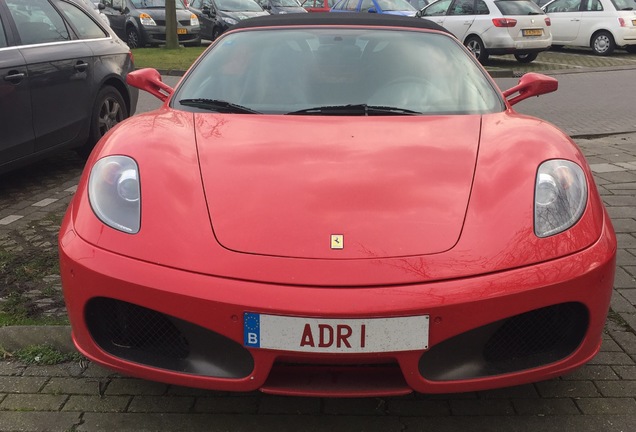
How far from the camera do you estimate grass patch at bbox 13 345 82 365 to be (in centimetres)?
291

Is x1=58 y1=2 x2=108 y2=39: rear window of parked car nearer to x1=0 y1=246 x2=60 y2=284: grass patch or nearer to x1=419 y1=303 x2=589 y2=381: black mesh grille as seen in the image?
x1=0 y1=246 x2=60 y2=284: grass patch

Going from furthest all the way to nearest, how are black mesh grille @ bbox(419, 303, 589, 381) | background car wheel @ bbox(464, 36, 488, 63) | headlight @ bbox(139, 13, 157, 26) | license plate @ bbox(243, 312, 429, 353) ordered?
headlight @ bbox(139, 13, 157, 26)
background car wheel @ bbox(464, 36, 488, 63)
black mesh grille @ bbox(419, 303, 589, 381)
license plate @ bbox(243, 312, 429, 353)

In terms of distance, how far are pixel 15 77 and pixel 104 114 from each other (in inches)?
50.3

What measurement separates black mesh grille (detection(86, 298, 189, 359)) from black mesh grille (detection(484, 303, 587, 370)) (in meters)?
0.98

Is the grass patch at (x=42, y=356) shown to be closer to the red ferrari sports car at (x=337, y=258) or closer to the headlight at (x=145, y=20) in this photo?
the red ferrari sports car at (x=337, y=258)

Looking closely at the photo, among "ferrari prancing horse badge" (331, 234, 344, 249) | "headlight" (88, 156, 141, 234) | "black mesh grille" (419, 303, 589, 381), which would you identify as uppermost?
"headlight" (88, 156, 141, 234)

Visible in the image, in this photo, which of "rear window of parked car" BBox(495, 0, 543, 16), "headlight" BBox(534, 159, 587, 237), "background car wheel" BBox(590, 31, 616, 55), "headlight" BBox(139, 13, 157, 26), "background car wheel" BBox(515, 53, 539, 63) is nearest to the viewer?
"headlight" BBox(534, 159, 587, 237)

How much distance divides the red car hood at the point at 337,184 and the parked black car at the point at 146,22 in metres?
15.6

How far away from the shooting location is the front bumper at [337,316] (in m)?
2.14

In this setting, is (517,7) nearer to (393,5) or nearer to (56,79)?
(393,5)

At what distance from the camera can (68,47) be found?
5734 mm

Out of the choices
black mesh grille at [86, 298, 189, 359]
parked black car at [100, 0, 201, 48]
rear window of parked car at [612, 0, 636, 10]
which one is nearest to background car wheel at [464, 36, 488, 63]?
rear window of parked car at [612, 0, 636, 10]

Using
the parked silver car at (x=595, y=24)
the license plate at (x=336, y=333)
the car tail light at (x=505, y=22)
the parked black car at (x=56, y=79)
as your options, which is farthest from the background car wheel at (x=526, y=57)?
the license plate at (x=336, y=333)

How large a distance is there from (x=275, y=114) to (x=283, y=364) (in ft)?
4.17
